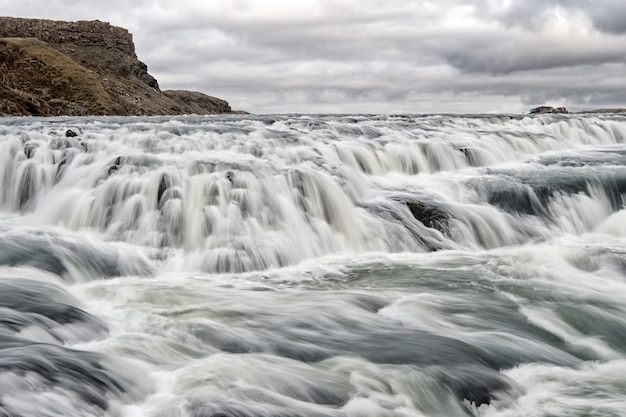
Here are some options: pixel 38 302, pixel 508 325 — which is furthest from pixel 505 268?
pixel 38 302

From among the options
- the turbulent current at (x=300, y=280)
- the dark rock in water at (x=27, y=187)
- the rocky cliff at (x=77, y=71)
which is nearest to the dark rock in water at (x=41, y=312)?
the turbulent current at (x=300, y=280)

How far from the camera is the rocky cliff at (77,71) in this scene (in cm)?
9838

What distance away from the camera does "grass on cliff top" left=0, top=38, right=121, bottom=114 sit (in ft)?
326

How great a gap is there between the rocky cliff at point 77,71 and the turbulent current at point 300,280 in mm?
53582

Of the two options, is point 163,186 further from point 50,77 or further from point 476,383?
point 50,77

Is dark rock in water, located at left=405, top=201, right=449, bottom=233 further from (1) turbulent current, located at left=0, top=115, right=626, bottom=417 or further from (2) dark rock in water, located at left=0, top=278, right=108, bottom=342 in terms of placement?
(2) dark rock in water, located at left=0, top=278, right=108, bottom=342

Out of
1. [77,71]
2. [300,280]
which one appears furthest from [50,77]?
[300,280]

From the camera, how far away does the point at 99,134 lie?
51.4 ft

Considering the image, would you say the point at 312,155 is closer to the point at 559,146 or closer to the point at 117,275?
the point at 117,275

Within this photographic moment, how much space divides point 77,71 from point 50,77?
472 centimetres

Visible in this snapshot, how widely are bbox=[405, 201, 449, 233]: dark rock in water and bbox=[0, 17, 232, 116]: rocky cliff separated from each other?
56.3 meters

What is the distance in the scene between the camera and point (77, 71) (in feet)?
350

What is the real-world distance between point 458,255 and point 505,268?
3.52 feet

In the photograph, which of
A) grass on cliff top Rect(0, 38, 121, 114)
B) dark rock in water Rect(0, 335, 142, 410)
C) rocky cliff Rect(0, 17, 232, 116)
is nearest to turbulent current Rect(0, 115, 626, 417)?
dark rock in water Rect(0, 335, 142, 410)
